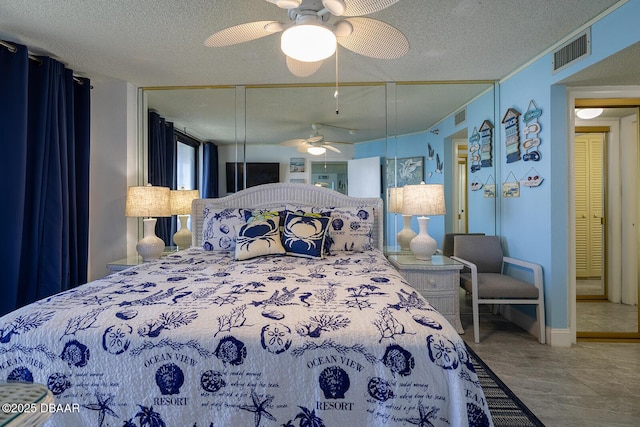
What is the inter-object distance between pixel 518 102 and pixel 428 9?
4.92ft

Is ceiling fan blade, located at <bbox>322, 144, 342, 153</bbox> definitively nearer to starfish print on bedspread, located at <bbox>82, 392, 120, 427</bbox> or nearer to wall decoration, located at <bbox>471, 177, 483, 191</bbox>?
wall decoration, located at <bbox>471, 177, 483, 191</bbox>

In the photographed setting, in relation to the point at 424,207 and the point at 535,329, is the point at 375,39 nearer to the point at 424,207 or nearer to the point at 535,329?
the point at 424,207

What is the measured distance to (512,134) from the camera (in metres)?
2.86

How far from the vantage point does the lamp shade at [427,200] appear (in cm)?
263

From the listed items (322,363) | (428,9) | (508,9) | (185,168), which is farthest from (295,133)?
(322,363)

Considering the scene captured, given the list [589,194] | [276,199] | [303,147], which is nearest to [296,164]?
[303,147]

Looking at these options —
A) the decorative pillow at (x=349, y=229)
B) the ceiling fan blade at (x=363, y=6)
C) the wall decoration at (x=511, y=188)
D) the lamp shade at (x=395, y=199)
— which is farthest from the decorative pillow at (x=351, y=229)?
the ceiling fan blade at (x=363, y=6)

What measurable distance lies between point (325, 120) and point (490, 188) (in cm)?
192

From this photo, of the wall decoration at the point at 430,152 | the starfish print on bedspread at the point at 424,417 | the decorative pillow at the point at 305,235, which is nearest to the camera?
the starfish print on bedspread at the point at 424,417

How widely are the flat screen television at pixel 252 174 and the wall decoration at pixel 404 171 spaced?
4.12 feet

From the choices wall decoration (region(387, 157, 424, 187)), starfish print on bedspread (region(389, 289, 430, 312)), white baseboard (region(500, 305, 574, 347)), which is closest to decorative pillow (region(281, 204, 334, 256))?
wall decoration (region(387, 157, 424, 187))

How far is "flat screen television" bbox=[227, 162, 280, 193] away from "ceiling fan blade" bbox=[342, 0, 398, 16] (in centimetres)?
202

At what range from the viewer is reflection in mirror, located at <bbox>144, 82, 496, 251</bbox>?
317 centimetres

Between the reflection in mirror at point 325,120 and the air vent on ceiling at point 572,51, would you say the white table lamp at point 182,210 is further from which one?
the air vent on ceiling at point 572,51
